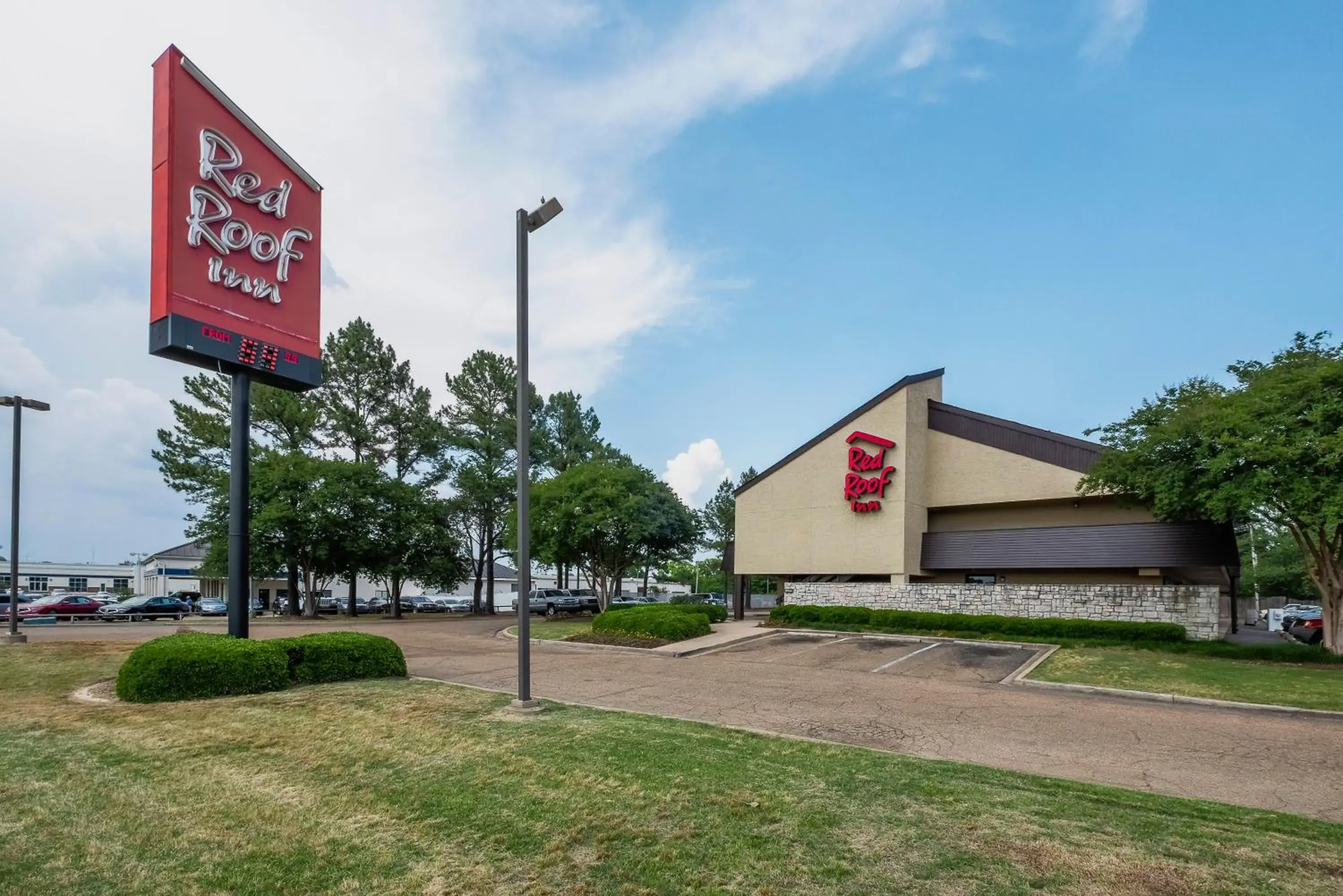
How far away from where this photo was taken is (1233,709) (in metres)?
11.0

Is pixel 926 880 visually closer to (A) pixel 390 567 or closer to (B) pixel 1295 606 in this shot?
(A) pixel 390 567

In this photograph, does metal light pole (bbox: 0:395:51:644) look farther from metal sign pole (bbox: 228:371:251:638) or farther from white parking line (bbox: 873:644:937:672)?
white parking line (bbox: 873:644:937:672)

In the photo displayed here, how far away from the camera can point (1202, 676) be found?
45.4ft

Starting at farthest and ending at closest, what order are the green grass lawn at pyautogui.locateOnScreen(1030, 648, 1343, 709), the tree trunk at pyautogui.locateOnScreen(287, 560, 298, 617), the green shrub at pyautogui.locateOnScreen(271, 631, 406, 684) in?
1. the tree trunk at pyautogui.locateOnScreen(287, 560, 298, 617)
2. the green grass lawn at pyautogui.locateOnScreen(1030, 648, 1343, 709)
3. the green shrub at pyautogui.locateOnScreen(271, 631, 406, 684)

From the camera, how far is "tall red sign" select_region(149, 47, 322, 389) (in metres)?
12.3

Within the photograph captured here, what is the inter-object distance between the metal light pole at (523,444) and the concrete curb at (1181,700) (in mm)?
9437

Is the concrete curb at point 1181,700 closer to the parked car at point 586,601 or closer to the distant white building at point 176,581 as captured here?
the parked car at point 586,601

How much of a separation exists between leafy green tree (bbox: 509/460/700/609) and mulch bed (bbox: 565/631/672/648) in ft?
36.3

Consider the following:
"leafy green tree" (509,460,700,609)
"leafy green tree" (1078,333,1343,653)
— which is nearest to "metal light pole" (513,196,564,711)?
"leafy green tree" (1078,333,1343,653)

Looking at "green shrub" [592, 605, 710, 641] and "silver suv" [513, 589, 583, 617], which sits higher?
"green shrub" [592, 605, 710, 641]

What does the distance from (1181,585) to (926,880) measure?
20.2 metres

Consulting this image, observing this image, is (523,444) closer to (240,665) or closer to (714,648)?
(240,665)

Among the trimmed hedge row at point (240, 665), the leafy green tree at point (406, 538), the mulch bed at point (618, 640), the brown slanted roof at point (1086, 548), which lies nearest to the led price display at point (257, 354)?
the trimmed hedge row at point (240, 665)

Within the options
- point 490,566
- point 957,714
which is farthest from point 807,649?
point 490,566
